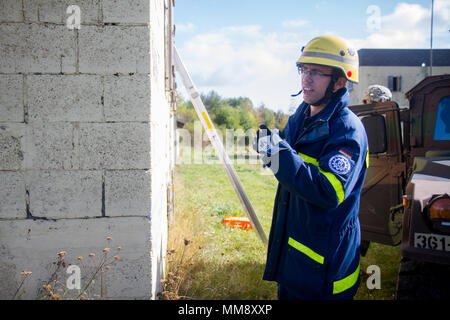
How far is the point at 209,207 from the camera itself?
7195 millimetres

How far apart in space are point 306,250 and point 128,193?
4.08 feet

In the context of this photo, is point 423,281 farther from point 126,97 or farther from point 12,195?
point 12,195

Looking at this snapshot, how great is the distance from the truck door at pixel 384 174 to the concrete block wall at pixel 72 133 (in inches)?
106

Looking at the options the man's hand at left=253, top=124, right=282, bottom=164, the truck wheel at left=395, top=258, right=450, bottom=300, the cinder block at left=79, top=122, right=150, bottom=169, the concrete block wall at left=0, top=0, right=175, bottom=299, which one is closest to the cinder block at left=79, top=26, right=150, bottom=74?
the concrete block wall at left=0, top=0, right=175, bottom=299

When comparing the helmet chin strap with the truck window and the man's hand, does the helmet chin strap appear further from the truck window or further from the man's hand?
the truck window

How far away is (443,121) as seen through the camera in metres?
3.47

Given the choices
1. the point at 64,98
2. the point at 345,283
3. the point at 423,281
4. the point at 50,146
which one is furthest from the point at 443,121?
the point at 50,146

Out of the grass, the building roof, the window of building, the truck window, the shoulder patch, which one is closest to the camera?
the shoulder patch

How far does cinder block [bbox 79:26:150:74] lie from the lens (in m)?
2.20

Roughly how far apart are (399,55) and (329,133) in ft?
119

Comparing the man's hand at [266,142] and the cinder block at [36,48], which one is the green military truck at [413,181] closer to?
the man's hand at [266,142]

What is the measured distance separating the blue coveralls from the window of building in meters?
32.5
